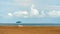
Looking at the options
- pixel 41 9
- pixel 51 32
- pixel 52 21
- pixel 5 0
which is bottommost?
pixel 51 32

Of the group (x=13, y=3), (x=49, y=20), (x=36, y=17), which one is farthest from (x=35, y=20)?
(x=13, y=3)

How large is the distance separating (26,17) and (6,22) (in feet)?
0.71

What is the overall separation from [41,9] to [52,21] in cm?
17

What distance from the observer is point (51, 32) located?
3.83 ft

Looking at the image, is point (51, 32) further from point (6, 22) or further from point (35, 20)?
point (6, 22)

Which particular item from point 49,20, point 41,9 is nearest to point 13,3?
point 41,9

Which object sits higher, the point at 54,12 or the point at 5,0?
the point at 5,0

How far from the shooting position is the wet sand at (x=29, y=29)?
115 cm

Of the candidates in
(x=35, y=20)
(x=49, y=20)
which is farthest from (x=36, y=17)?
(x=49, y=20)

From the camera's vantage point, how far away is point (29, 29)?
1.16 meters

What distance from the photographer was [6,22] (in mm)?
1189

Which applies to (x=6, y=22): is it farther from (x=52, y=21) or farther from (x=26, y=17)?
(x=52, y=21)

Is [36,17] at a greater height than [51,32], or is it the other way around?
[36,17]

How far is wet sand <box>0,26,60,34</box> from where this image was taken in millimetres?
1153
